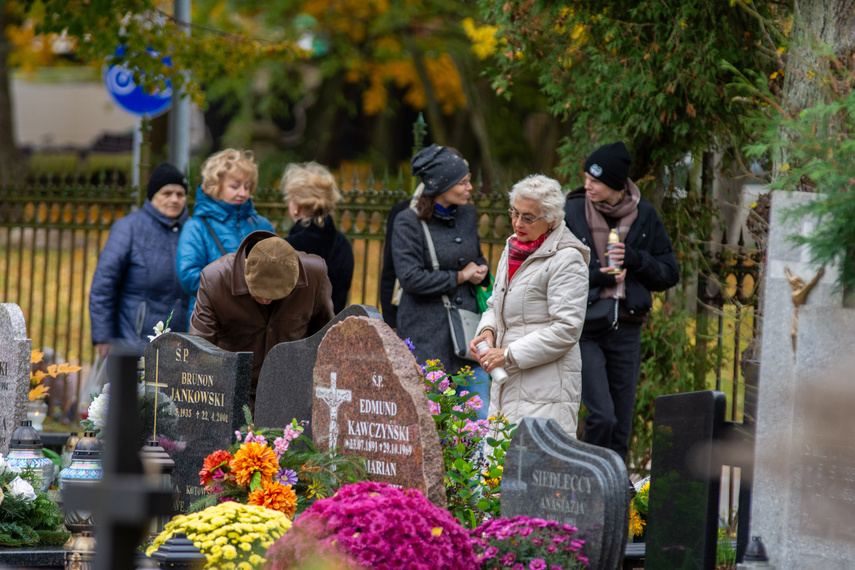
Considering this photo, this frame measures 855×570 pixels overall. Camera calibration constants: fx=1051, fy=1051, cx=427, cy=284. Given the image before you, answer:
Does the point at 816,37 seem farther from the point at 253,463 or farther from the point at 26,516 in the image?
the point at 26,516

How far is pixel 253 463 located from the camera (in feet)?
15.4

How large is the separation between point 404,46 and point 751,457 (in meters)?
13.8

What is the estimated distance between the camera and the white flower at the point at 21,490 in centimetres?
510

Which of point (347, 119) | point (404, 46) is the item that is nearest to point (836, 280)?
point (404, 46)

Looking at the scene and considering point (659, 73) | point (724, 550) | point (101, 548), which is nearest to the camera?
point (101, 548)

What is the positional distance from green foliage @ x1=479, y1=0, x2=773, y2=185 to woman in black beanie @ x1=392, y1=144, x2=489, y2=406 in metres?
1.55

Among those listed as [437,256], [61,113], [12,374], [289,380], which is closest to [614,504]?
[289,380]

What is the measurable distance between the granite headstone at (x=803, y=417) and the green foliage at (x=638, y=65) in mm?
3275

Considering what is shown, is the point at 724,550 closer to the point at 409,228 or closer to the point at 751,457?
the point at 751,457

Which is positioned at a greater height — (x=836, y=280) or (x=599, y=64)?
(x=599, y=64)

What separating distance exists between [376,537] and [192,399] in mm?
1950

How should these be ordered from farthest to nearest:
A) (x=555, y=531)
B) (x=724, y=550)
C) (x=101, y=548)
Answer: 1. (x=724, y=550)
2. (x=555, y=531)
3. (x=101, y=548)

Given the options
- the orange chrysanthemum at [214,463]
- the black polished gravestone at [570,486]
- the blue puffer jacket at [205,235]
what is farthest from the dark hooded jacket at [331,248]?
the black polished gravestone at [570,486]

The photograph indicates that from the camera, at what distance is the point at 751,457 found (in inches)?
163
